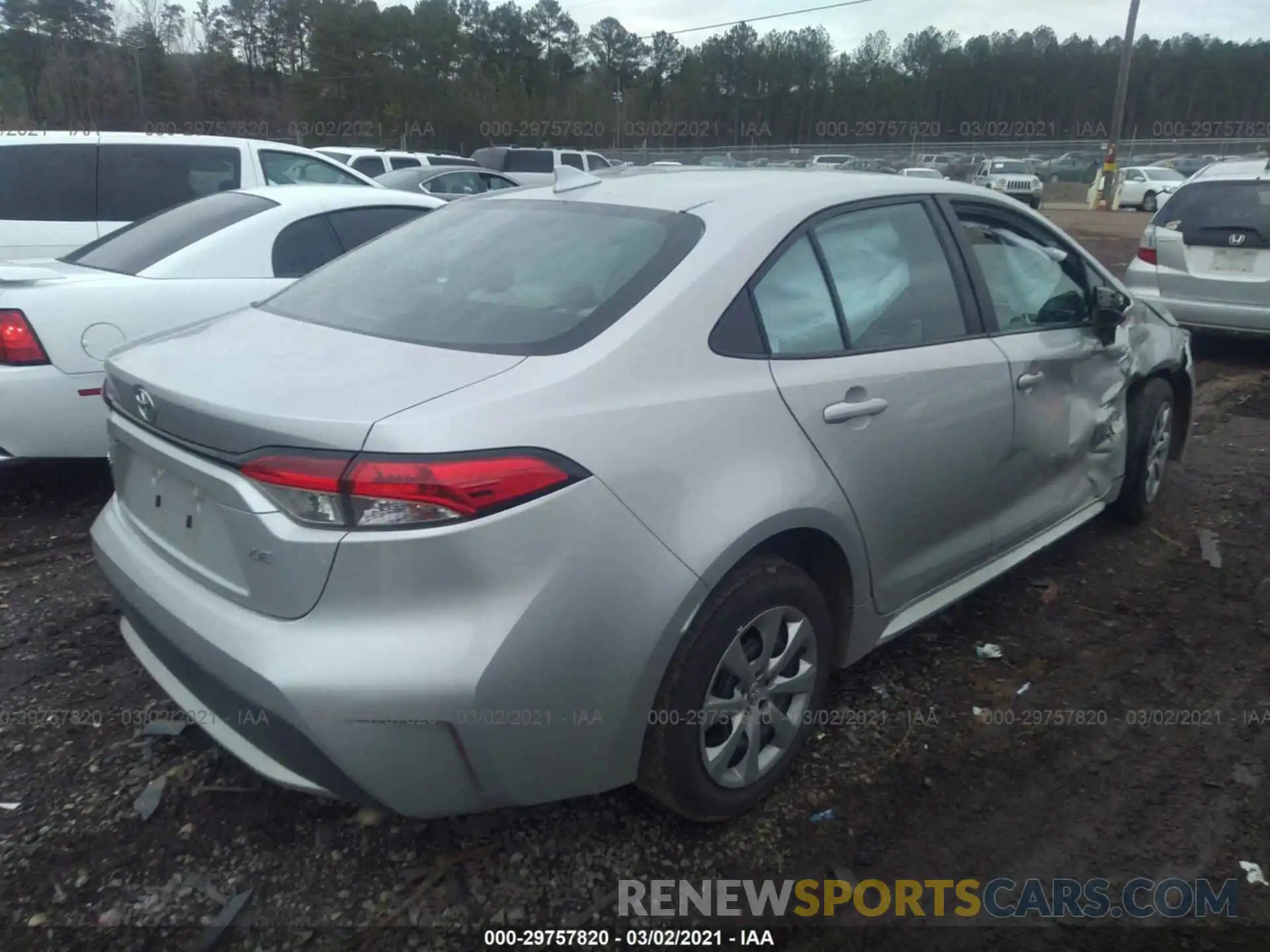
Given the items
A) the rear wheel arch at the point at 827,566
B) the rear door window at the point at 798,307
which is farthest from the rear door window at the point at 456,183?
the rear wheel arch at the point at 827,566

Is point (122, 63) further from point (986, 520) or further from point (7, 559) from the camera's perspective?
point (986, 520)

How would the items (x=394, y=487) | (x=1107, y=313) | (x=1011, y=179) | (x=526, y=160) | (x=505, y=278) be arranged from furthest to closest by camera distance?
(x=1011, y=179) < (x=526, y=160) < (x=1107, y=313) < (x=505, y=278) < (x=394, y=487)

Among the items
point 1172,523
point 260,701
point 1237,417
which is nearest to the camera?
point 260,701

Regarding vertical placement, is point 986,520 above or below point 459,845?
above

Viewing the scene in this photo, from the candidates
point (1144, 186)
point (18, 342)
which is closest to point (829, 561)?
point (18, 342)

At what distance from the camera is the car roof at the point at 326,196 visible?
4996 millimetres

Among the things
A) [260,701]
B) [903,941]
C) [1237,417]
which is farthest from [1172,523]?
[260,701]

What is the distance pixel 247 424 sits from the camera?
1.95m

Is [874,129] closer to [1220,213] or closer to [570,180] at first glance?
[1220,213]

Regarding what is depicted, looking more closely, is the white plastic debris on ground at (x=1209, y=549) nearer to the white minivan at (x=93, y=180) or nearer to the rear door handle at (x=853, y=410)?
the rear door handle at (x=853, y=410)

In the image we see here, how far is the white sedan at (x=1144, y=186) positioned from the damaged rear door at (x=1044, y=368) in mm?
28973

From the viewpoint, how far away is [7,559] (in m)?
3.95

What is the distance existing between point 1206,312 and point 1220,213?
2.69 ft

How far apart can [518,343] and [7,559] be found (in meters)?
3.02
